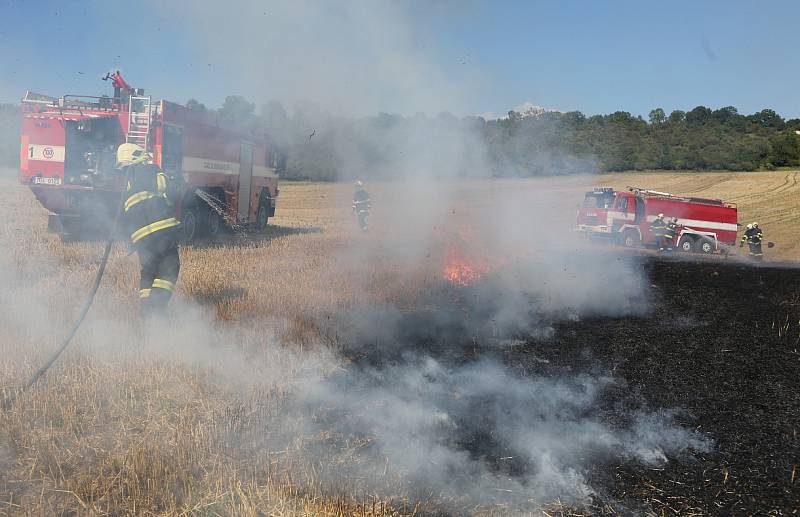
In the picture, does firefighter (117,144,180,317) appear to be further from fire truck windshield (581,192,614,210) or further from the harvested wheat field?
fire truck windshield (581,192,614,210)

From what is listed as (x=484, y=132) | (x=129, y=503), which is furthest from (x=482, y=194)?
(x=129, y=503)

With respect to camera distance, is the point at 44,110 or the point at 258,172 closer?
the point at 44,110

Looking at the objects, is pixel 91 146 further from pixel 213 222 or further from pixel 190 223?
pixel 213 222

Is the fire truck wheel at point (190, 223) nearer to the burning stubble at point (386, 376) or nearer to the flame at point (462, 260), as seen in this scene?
the burning stubble at point (386, 376)

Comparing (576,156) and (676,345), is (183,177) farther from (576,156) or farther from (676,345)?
(576,156)

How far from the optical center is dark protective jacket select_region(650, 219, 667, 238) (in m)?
22.0

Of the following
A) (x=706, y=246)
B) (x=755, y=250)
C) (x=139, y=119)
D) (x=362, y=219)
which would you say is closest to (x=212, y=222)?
(x=139, y=119)

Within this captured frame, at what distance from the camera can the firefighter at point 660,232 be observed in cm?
2198

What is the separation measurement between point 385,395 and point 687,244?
21174 mm

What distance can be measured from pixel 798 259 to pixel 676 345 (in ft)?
54.6

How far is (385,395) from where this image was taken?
482cm

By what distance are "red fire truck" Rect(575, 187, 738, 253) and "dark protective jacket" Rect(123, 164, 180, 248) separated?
789 inches

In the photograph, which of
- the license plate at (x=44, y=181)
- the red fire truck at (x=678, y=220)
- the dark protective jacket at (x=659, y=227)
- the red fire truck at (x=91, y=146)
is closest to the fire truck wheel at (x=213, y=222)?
the red fire truck at (x=91, y=146)

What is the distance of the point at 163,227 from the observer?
20.1 ft
